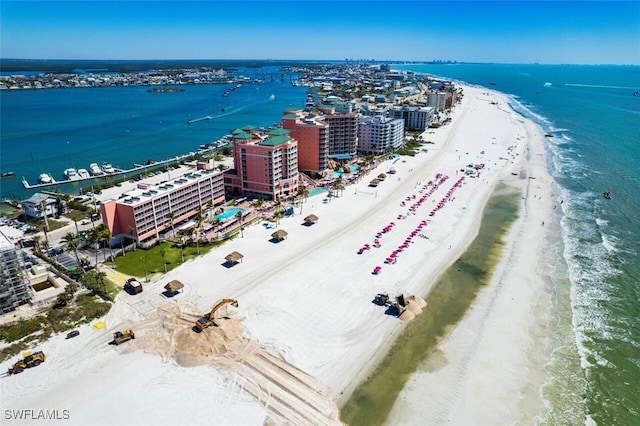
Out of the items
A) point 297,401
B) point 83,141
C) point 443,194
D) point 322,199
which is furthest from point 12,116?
point 297,401

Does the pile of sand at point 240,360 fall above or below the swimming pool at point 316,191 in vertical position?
below

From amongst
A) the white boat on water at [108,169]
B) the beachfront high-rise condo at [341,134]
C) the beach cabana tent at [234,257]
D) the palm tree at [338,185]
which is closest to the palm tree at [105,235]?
the beach cabana tent at [234,257]

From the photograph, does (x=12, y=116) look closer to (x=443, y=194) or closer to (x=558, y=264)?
(x=443, y=194)

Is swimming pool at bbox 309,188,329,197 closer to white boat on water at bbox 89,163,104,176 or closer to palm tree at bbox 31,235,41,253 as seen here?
palm tree at bbox 31,235,41,253

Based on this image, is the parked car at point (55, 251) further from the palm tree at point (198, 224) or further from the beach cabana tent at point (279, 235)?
the beach cabana tent at point (279, 235)

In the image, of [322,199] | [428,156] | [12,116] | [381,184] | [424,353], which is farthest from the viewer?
[12,116]
